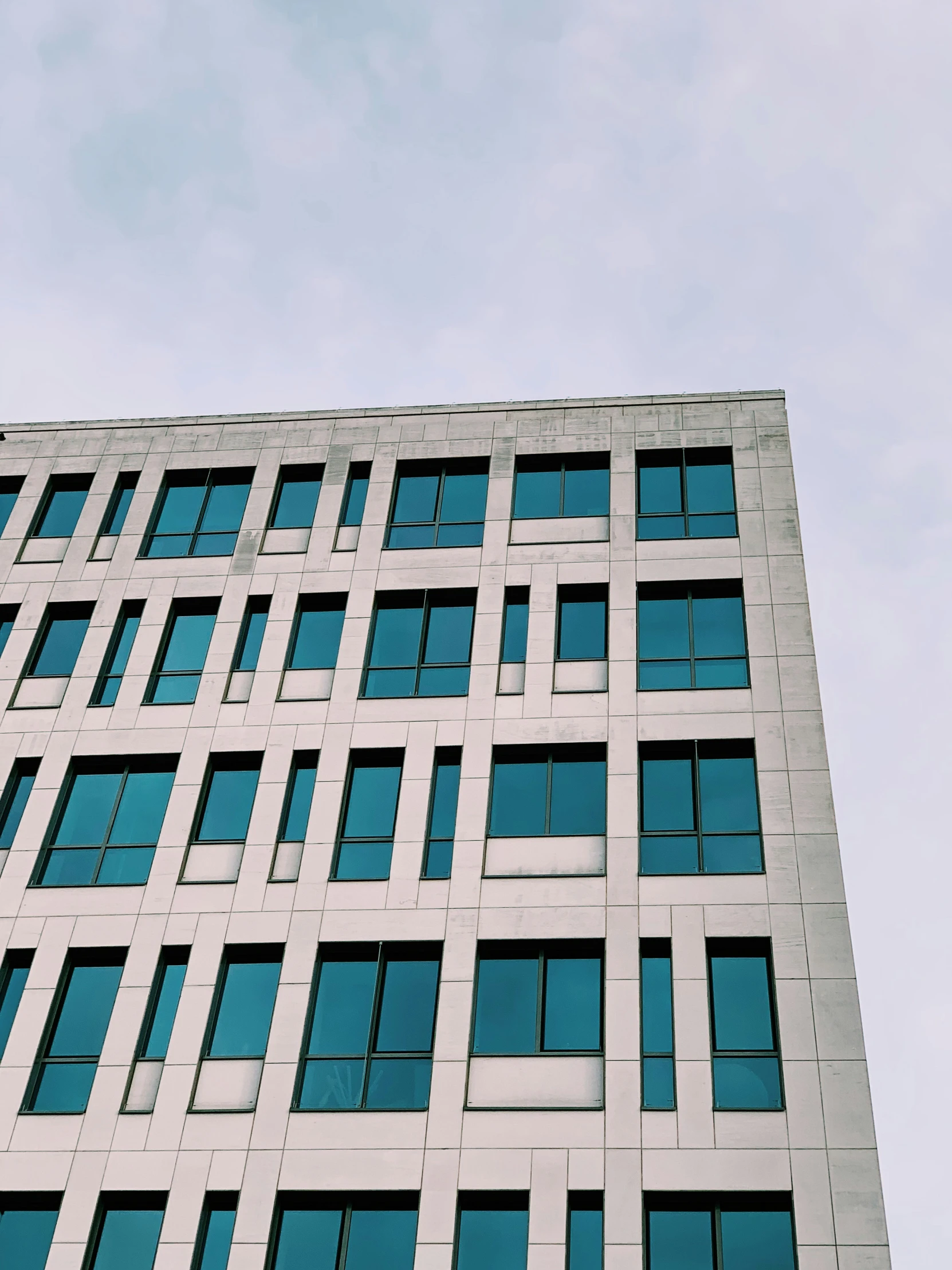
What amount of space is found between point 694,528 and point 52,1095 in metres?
18.1

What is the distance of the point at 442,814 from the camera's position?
2656 centimetres

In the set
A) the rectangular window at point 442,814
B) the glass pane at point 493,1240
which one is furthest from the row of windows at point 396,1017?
the glass pane at point 493,1240

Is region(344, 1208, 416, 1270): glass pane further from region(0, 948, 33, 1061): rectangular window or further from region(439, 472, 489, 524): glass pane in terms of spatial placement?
region(439, 472, 489, 524): glass pane

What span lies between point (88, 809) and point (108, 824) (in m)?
0.71

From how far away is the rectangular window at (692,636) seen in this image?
28172 millimetres

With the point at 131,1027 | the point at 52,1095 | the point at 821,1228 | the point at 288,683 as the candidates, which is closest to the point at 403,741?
the point at 288,683

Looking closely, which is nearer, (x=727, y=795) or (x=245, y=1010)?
(x=245, y=1010)

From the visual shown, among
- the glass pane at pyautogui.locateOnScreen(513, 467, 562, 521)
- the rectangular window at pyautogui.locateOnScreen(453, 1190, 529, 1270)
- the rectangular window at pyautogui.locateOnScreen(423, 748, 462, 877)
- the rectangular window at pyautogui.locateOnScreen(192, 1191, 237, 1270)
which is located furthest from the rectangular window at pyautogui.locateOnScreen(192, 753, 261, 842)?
the glass pane at pyautogui.locateOnScreen(513, 467, 562, 521)

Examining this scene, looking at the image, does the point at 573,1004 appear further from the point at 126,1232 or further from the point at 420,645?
the point at 420,645

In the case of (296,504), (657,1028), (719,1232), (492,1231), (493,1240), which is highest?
(296,504)

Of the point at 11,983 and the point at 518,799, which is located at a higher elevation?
the point at 518,799

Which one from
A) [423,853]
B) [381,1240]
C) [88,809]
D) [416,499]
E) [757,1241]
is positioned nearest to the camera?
[757,1241]

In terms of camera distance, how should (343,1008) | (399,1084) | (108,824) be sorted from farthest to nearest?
(108,824) → (343,1008) → (399,1084)

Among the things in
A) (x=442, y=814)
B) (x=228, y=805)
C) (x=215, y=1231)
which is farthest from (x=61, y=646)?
(x=215, y=1231)
